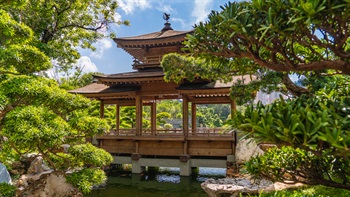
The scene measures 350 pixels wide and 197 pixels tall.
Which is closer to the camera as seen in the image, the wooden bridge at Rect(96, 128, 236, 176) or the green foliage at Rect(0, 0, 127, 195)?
the green foliage at Rect(0, 0, 127, 195)

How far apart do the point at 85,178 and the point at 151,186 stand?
16.9 feet

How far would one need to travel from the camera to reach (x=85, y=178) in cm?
481

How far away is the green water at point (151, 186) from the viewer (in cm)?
856

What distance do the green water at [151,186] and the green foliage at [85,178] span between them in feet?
12.6

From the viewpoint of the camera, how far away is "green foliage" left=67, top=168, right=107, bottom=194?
4.72 meters

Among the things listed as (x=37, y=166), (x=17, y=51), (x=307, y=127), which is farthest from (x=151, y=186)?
(x=307, y=127)

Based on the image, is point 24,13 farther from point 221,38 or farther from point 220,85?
point 221,38

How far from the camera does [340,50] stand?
7.06 feet

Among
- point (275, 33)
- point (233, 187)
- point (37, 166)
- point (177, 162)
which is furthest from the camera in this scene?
point (177, 162)

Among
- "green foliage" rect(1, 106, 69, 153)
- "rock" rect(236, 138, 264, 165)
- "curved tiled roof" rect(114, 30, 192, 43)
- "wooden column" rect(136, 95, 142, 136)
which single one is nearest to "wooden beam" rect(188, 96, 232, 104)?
"wooden column" rect(136, 95, 142, 136)

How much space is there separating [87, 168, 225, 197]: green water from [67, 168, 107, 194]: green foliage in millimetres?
3835

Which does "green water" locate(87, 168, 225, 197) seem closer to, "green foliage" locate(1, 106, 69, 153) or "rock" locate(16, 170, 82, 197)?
"rock" locate(16, 170, 82, 197)

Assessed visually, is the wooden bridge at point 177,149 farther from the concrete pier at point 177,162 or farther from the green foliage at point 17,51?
the green foliage at point 17,51

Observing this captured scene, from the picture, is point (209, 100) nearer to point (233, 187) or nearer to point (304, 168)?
point (233, 187)
